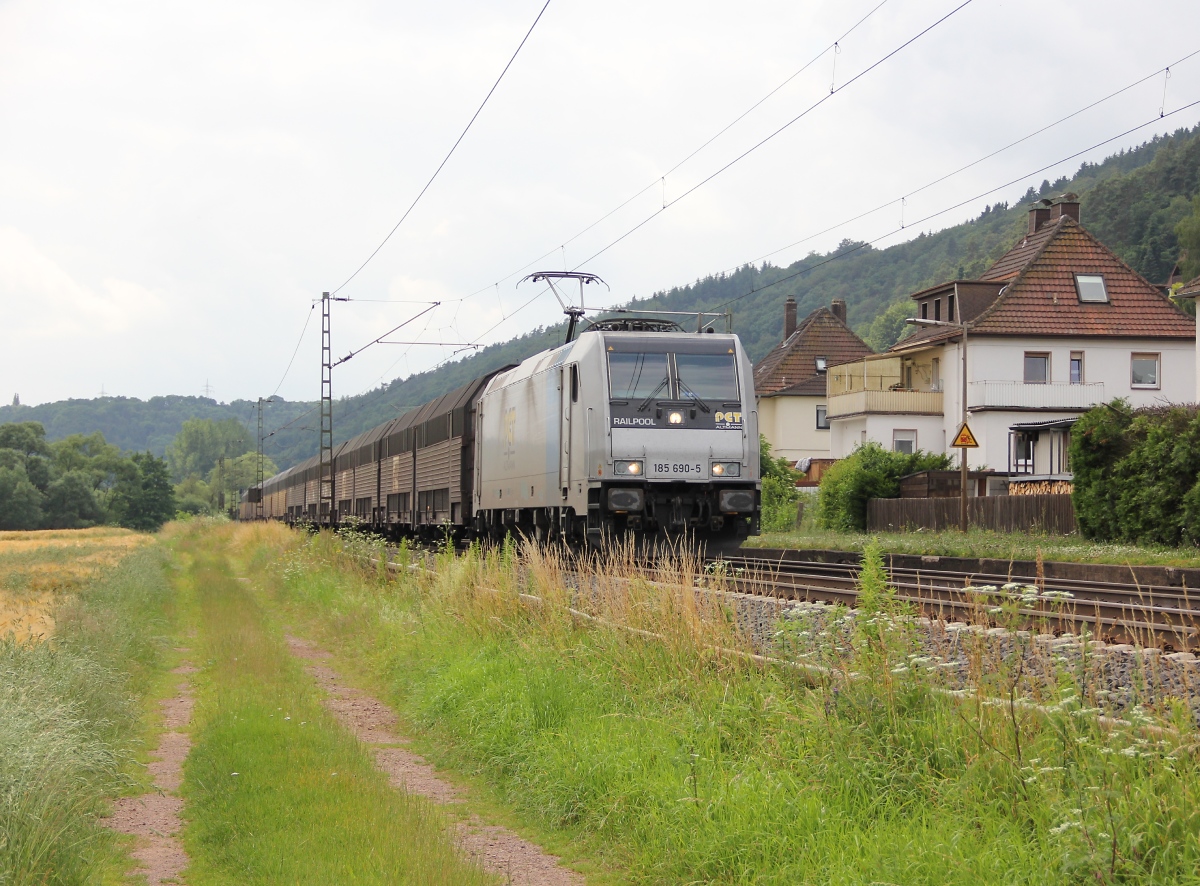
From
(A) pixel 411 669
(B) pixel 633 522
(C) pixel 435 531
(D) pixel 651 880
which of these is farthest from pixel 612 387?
(C) pixel 435 531

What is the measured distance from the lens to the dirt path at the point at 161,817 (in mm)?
6254

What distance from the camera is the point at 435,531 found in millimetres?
31875

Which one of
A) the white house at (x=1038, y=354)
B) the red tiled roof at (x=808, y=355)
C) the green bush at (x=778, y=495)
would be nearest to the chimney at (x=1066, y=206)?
the white house at (x=1038, y=354)

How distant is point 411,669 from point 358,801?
493 centimetres

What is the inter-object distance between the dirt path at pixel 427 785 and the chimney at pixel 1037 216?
4794 cm

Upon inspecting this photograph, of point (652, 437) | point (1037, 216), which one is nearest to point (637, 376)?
point (652, 437)

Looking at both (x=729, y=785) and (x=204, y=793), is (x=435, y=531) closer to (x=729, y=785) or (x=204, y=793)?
(x=204, y=793)

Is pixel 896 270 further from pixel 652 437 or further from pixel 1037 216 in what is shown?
pixel 652 437

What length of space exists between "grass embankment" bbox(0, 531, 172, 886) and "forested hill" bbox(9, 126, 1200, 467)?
1817 inches

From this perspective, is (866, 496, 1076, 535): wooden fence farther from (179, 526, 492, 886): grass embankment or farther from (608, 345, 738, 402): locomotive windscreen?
(179, 526, 492, 886): grass embankment

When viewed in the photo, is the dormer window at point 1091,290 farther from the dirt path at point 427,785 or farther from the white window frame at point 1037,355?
the dirt path at point 427,785

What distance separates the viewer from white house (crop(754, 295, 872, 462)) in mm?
63625

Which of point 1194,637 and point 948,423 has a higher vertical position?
point 948,423

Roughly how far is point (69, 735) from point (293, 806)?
1.35 metres
